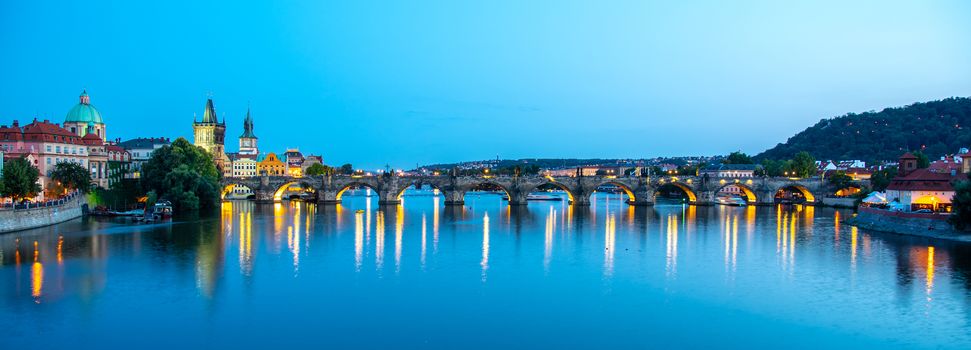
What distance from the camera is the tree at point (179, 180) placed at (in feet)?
193

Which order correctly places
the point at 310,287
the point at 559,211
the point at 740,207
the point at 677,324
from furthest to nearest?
1. the point at 740,207
2. the point at 559,211
3. the point at 310,287
4. the point at 677,324

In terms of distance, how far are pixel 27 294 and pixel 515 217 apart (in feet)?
133

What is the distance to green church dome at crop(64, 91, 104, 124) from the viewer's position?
7625cm

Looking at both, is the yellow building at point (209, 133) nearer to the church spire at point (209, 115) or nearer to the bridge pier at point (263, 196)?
the church spire at point (209, 115)

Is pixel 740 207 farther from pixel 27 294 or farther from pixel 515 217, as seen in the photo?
pixel 27 294

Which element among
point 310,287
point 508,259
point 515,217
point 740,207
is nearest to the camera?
point 310,287

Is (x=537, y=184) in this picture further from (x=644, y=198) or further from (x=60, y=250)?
(x=60, y=250)

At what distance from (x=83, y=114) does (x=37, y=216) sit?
131ft

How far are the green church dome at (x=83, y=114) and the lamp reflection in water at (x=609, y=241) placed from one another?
180ft

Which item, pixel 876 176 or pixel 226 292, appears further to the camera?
pixel 876 176

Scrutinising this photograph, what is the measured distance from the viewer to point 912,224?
137 feet

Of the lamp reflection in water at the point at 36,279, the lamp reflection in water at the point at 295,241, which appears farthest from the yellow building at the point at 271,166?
the lamp reflection in water at the point at 36,279

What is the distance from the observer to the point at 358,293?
25.1 metres

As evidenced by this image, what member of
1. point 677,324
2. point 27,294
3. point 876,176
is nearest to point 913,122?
point 876,176
